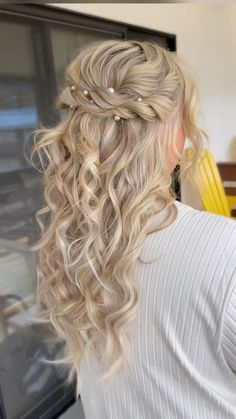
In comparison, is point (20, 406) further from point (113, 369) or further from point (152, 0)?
point (152, 0)

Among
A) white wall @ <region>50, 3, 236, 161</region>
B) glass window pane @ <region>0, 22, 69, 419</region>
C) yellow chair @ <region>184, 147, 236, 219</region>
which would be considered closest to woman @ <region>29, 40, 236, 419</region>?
glass window pane @ <region>0, 22, 69, 419</region>

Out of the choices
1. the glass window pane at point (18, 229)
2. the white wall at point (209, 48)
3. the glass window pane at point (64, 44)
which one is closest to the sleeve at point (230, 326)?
the glass window pane at point (18, 229)

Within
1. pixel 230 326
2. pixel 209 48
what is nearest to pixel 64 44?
pixel 230 326

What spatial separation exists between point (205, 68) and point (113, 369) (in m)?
2.78

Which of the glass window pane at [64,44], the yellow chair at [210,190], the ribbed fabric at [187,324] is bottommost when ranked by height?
the yellow chair at [210,190]

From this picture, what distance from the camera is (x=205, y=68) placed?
3039 millimetres

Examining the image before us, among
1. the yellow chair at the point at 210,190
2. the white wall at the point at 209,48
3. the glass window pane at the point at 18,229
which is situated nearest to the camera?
the glass window pane at the point at 18,229

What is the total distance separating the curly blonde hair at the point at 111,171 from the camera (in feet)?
2.09

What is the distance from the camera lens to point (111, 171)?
0.66 meters

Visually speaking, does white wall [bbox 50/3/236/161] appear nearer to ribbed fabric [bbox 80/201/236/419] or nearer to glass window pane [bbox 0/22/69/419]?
glass window pane [bbox 0/22/69/419]

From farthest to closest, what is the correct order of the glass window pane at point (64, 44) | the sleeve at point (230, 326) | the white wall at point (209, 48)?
the white wall at point (209, 48)
the glass window pane at point (64, 44)
the sleeve at point (230, 326)

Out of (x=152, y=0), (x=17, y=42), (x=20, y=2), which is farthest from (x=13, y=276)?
(x=152, y=0)

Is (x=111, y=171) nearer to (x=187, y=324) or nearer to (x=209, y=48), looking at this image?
(x=187, y=324)

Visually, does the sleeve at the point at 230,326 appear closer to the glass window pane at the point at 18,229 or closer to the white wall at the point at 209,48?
the glass window pane at the point at 18,229
